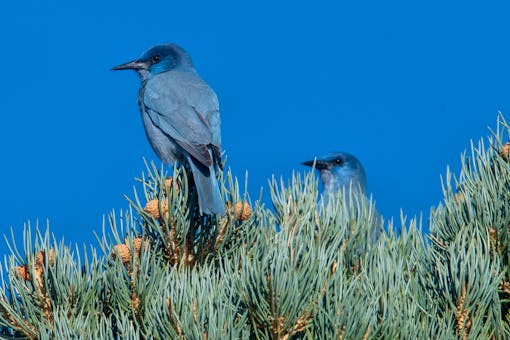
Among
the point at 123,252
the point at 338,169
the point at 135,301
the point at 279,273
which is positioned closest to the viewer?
the point at 279,273

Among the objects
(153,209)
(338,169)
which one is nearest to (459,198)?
(153,209)

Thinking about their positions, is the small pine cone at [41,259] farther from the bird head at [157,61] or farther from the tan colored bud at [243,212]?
Result: the bird head at [157,61]

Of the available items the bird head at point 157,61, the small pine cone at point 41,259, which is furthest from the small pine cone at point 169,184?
the bird head at point 157,61

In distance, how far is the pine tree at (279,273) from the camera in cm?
221

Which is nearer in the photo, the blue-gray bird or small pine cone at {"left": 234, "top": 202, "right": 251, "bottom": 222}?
small pine cone at {"left": 234, "top": 202, "right": 251, "bottom": 222}

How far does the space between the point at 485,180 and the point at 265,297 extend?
1.00 metres

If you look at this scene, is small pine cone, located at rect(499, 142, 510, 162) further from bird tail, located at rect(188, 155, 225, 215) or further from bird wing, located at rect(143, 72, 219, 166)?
bird wing, located at rect(143, 72, 219, 166)

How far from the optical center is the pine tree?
2207 millimetres

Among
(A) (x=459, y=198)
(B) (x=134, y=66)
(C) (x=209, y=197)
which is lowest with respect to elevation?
(A) (x=459, y=198)

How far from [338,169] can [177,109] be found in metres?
2.29

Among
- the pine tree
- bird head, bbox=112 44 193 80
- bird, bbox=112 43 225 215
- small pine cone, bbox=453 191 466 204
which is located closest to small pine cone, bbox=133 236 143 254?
the pine tree

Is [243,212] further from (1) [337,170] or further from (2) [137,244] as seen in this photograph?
(1) [337,170]

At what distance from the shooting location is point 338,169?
23.2 feet

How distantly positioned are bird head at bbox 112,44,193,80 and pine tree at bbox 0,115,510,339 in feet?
9.30
